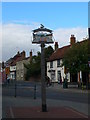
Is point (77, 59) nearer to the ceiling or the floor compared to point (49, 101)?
nearer to the ceiling

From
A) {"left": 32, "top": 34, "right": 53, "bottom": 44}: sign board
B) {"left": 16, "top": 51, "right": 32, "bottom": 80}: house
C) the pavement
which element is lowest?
the pavement

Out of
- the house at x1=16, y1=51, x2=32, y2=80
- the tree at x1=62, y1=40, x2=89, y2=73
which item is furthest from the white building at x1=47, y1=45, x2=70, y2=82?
the house at x1=16, y1=51, x2=32, y2=80

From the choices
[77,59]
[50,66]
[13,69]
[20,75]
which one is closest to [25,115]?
[77,59]

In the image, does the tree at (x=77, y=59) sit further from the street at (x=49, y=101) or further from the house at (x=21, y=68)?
the house at (x=21, y=68)

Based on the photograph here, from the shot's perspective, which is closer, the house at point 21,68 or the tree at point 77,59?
the tree at point 77,59

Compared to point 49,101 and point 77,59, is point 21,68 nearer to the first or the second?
point 77,59

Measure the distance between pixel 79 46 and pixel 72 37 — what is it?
23.0m

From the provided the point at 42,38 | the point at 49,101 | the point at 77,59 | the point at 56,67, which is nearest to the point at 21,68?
the point at 56,67

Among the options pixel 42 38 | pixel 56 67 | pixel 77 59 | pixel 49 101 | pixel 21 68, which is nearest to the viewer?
pixel 42 38

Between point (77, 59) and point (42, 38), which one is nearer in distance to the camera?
point (42, 38)

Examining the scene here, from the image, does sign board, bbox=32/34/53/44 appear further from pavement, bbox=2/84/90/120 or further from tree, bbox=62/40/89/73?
tree, bbox=62/40/89/73

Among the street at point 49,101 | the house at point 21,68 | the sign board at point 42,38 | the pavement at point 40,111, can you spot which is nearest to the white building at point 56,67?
the house at point 21,68

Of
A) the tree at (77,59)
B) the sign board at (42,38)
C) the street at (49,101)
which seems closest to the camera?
the sign board at (42,38)

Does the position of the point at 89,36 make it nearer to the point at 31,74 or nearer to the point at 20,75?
the point at 31,74
